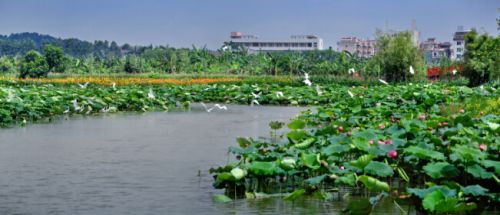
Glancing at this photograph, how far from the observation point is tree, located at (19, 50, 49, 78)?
36531 mm

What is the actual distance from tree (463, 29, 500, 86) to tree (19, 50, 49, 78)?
61.2 feet

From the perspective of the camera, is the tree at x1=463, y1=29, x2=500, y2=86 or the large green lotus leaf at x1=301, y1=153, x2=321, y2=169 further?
the tree at x1=463, y1=29, x2=500, y2=86

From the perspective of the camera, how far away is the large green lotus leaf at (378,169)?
20.8 ft

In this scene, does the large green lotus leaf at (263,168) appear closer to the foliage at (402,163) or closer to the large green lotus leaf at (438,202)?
the foliage at (402,163)

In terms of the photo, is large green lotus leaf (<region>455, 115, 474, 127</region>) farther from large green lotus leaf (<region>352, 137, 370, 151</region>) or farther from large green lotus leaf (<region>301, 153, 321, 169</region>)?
large green lotus leaf (<region>301, 153, 321, 169</region>)

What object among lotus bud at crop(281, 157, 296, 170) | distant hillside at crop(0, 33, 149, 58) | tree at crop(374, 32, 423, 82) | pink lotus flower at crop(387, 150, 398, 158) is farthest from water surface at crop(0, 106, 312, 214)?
distant hillside at crop(0, 33, 149, 58)

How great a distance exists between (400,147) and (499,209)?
1253 millimetres

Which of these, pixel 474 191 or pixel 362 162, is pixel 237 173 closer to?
pixel 362 162

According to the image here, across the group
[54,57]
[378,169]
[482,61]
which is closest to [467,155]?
[378,169]

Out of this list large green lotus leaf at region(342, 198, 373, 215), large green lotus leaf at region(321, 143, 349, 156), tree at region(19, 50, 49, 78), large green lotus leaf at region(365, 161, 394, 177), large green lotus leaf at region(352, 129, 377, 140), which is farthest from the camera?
tree at region(19, 50, 49, 78)

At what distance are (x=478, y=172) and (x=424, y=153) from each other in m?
0.52

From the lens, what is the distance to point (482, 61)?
31.4 metres

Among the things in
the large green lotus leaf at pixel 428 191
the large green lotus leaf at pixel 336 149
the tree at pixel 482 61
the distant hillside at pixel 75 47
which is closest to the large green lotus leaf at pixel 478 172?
the large green lotus leaf at pixel 428 191

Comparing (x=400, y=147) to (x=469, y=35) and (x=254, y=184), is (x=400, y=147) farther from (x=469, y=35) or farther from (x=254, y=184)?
(x=469, y=35)
